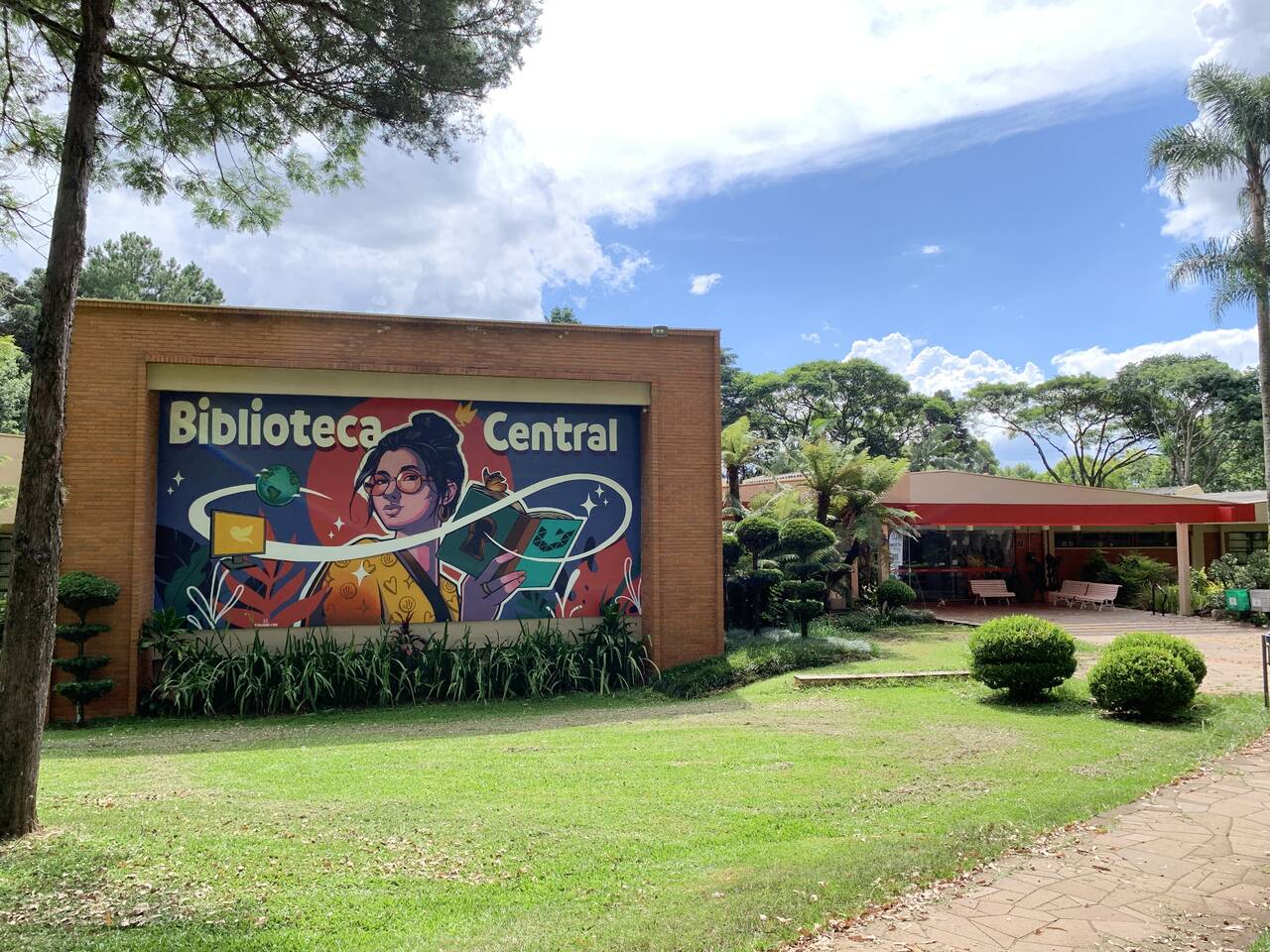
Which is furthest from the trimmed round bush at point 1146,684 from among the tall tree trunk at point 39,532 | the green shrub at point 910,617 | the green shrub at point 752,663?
the tall tree trunk at point 39,532

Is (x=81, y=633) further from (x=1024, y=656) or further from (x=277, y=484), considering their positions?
(x=1024, y=656)

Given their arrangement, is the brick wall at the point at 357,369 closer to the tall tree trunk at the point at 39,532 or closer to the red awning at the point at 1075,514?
the tall tree trunk at the point at 39,532

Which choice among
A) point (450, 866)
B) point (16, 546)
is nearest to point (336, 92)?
point (16, 546)

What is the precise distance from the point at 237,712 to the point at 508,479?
511cm

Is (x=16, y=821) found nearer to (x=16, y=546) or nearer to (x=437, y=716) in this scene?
(x=16, y=546)

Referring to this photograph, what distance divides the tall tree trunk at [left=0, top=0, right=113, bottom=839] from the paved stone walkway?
500 cm

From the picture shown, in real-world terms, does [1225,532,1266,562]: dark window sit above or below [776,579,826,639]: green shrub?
above

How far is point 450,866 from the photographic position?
5.18 meters

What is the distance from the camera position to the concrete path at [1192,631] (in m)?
12.2

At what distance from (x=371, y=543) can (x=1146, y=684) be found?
410 inches

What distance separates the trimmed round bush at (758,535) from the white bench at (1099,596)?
10.5m

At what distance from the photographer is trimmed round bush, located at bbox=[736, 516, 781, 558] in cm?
1773

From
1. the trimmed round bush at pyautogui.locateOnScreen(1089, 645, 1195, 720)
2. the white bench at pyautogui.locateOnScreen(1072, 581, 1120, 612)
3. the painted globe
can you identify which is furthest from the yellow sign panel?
the white bench at pyautogui.locateOnScreen(1072, 581, 1120, 612)

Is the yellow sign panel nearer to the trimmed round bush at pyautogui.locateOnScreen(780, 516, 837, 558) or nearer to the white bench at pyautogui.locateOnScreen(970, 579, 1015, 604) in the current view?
the trimmed round bush at pyautogui.locateOnScreen(780, 516, 837, 558)
